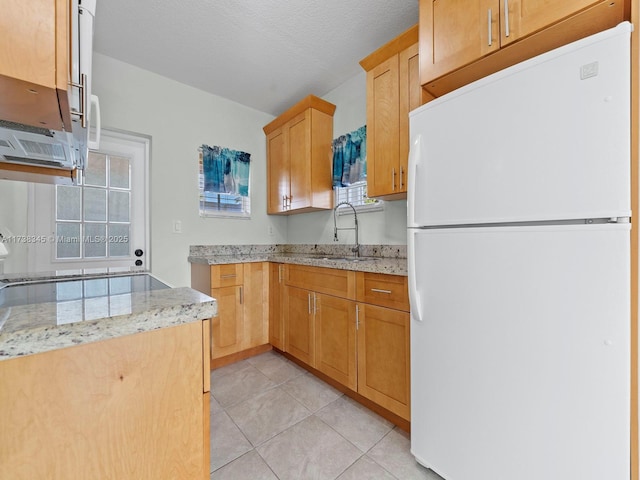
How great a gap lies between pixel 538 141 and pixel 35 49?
4.21 ft

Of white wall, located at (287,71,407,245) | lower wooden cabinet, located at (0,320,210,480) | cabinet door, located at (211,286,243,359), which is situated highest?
white wall, located at (287,71,407,245)

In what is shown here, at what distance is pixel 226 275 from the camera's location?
2.40 m

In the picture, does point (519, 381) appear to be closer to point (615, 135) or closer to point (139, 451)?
point (615, 135)

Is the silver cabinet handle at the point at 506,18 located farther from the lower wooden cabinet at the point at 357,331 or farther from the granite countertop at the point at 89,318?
the granite countertop at the point at 89,318

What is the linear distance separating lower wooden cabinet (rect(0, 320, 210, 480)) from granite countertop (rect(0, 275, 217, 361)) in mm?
20

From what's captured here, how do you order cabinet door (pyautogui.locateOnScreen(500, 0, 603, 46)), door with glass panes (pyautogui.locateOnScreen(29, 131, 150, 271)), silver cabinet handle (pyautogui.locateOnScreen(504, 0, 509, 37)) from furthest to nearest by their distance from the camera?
door with glass panes (pyautogui.locateOnScreen(29, 131, 150, 271)), silver cabinet handle (pyautogui.locateOnScreen(504, 0, 509, 37)), cabinet door (pyautogui.locateOnScreen(500, 0, 603, 46))

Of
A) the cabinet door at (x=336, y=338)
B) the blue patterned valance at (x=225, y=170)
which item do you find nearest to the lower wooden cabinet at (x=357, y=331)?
the cabinet door at (x=336, y=338)

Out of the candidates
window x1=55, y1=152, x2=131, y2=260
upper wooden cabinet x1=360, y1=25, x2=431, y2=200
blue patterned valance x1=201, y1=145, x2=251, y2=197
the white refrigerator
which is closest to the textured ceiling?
upper wooden cabinet x1=360, y1=25, x2=431, y2=200

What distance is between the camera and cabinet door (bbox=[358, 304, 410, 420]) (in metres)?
1.54

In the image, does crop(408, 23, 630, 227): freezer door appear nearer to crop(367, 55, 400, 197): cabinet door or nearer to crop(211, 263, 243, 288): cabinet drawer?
crop(367, 55, 400, 197): cabinet door

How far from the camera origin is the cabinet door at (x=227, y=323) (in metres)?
2.36

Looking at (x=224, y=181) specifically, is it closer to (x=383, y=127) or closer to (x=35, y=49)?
(x=383, y=127)

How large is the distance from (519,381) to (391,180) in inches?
51.1

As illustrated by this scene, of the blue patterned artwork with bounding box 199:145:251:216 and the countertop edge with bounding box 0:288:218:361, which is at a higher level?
the blue patterned artwork with bounding box 199:145:251:216
